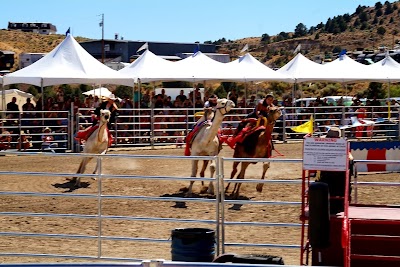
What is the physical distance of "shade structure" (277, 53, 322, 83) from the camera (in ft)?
96.2

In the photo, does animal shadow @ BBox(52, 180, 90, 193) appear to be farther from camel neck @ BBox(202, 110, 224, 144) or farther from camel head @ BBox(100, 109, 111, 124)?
camel neck @ BBox(202, 110, 224, 144)

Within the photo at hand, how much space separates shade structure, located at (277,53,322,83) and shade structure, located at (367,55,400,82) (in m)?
2.21

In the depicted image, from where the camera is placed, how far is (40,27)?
140625 mm

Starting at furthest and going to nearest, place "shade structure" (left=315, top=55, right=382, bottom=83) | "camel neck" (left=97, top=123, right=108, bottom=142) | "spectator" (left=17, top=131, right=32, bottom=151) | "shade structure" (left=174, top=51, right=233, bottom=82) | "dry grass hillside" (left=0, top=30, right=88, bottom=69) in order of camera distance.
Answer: "dry grass hillside" (left=0, top=30, right=88, bottom=69) → "shade structure" (left=315, top=55, right=382, bottom=83) → "shade structure" (left=174, top=51, right=233, bottom=82) → "spectator" (left=17, top=131, right=32, bottom=151) → "camel neck" (left=97, top=123, right=108, bottom=142)

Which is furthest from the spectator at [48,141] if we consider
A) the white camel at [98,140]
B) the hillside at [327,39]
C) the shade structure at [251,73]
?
the hillside at [327,39]

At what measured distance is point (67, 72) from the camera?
24938mm

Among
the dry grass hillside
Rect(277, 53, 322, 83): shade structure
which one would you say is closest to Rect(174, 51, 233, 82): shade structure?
Rect(277, 53, 322, 83): shade structure

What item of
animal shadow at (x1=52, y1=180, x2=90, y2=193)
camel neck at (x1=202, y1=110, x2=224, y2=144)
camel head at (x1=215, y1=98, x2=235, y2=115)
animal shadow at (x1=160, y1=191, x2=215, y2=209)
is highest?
camel head at (x1=215, y1=98, x2=235, y2=115)

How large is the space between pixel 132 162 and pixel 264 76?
931 centimetres

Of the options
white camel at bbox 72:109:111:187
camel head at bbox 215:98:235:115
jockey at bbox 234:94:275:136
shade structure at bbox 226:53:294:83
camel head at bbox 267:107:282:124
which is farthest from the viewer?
shade structure at bbox 226:53:294:83

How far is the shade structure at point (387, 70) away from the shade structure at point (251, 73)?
3.63 metres

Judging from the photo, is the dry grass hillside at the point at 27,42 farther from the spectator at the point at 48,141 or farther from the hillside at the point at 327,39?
the spectator at the point at 48,141

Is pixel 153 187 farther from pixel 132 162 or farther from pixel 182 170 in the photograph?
pixel 132 162

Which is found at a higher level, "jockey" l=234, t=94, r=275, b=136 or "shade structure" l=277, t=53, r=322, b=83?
"shade structure" l=277, t=53, r=322, b=83
